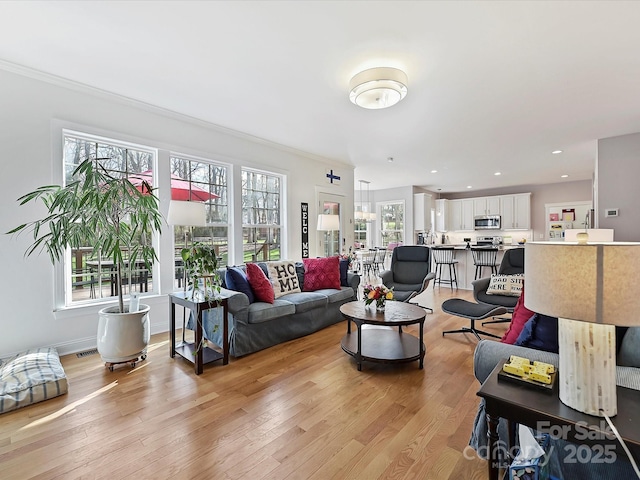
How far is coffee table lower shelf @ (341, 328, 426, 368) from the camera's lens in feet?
8.84

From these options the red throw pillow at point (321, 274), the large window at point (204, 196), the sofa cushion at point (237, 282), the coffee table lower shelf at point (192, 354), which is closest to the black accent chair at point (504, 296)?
the red throw pillow at point (321, 274)

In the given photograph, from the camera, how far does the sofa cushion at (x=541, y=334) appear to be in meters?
1.51

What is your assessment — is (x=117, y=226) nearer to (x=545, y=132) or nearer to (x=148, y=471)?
(x=148, y=471)

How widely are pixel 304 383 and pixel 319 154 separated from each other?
162 inches

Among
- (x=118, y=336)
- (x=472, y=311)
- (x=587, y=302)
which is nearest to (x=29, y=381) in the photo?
(x=118, y=336)

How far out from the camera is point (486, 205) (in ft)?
31.2

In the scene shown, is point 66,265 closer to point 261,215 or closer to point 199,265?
point 199,265

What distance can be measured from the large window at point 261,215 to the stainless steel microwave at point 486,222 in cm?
725

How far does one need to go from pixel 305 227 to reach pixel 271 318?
2505mm

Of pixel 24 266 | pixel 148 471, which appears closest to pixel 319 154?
pixel 24 266

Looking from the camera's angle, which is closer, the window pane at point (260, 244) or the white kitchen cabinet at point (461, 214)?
the window pane at point (260, 244)

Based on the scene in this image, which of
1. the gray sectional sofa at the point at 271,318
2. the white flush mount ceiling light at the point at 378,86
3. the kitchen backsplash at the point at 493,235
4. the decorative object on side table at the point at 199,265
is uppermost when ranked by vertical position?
the white flush mount ceiling light at the point at 378,86

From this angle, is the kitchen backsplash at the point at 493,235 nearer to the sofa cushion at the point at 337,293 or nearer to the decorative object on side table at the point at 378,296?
the sofa cushion at the point at 337,293

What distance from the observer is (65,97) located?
2.98 m
